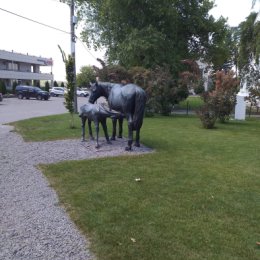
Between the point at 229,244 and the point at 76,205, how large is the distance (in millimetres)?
2418

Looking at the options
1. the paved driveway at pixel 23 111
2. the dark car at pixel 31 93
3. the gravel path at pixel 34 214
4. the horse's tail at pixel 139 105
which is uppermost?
the horse's tail at pixel 139 105

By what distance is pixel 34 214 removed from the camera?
4984 millimetres

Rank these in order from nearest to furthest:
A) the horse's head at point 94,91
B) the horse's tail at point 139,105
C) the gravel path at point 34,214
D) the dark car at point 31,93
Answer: the gravel path at point 34,214 → the horse's tail at point 139,105 → the horse's head at point 94,91 → the dark car at point 31,93

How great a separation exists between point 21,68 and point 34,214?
6890 cm

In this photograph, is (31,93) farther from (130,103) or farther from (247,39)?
(130,103)

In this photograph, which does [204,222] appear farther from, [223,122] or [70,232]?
[223,122]

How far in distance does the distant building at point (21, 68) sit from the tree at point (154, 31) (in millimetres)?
32579

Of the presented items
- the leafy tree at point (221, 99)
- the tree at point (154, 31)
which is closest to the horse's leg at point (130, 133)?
the leafy tree at point (221, 99)

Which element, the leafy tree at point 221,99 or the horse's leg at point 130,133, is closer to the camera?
the horse's leg at point 130,133

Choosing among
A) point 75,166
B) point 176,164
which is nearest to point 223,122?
point 176,164

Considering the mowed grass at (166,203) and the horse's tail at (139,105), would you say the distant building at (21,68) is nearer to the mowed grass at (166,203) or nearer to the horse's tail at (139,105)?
the horse's tail at (139,105)

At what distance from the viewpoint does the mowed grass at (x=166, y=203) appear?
4023mm

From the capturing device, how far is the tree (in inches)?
1029

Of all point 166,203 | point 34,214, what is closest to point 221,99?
point 166,203
